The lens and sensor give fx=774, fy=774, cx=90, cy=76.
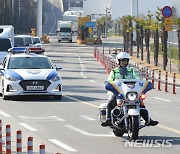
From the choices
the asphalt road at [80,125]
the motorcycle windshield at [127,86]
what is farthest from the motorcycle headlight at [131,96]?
the asphalt road at [80,125]

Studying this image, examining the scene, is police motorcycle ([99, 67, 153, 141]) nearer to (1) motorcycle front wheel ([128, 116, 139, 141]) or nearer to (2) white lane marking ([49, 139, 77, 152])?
(1) motorcycle front wheel ([128, 116, 139, 141])

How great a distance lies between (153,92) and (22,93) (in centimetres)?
848

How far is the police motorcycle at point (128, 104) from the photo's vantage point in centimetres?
1430

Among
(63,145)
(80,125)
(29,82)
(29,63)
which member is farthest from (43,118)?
(29,63)

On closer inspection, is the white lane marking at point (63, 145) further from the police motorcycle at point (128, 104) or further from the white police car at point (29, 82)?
the white police car at point (29, 82)

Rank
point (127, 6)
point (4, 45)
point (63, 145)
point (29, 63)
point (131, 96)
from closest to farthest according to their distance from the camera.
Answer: point (63, 145), point (131, 96), point (29, 63), point (4, 45), point (127, 6)

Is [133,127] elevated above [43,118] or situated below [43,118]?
above

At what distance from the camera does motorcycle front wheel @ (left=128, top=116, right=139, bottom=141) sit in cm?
1422

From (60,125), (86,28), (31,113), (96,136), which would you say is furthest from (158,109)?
(86,28)

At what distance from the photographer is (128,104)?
14578mm

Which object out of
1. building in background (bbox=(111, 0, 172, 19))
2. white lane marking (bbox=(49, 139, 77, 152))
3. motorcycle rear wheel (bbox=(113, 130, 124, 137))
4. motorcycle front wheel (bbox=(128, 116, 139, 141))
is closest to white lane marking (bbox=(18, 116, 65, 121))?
motorcycle rear wheel (bbox=(113, 130, 124, 137))

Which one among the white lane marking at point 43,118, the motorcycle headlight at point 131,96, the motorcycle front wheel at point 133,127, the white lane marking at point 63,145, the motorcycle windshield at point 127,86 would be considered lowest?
the white lane marking at point 43,118

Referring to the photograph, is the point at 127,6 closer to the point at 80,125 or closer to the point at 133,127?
the point at 80,125

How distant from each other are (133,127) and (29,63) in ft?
41.1
